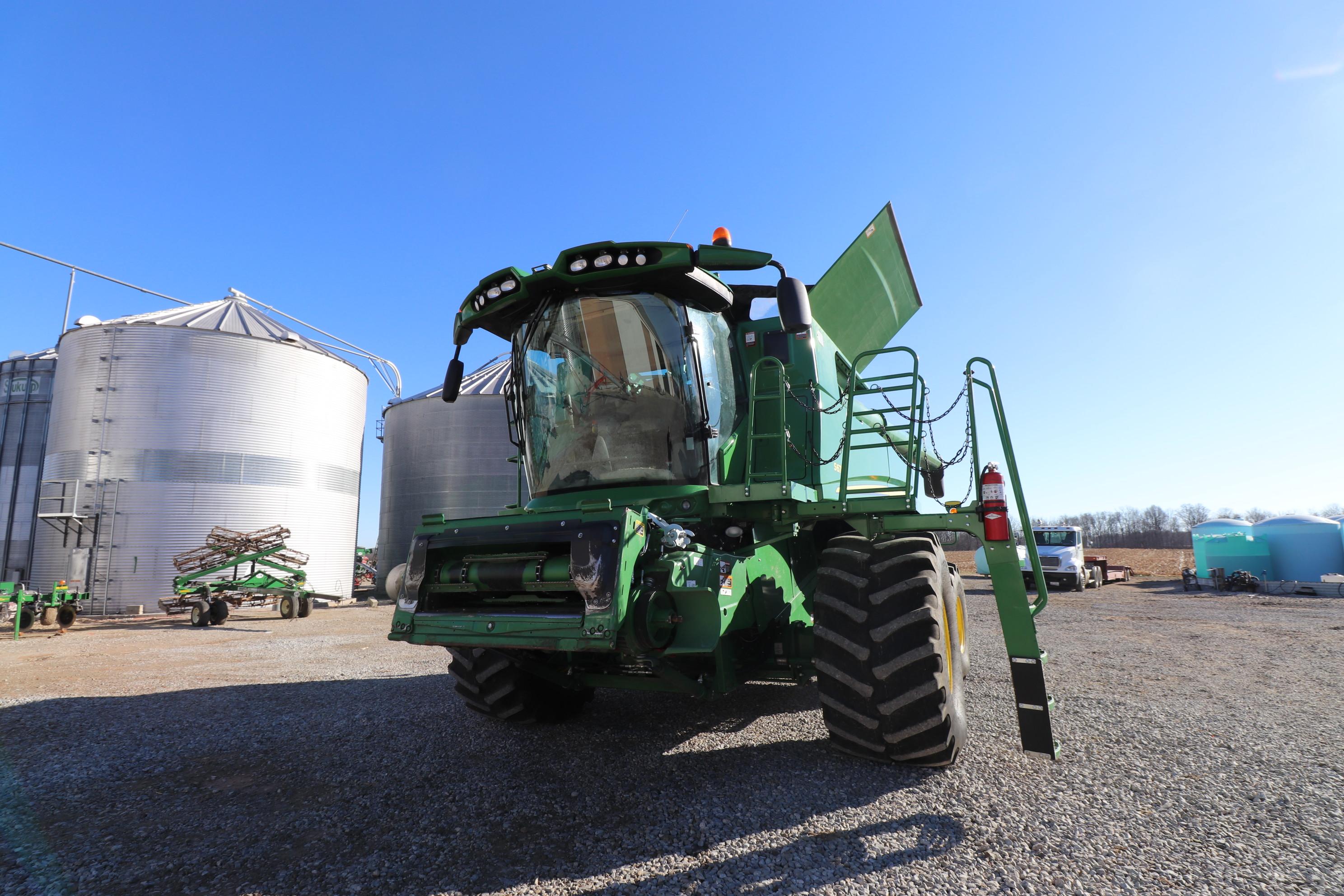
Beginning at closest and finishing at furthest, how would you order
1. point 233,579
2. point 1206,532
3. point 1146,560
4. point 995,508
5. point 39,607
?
point 995,508 → point 39,607 → point 233,579 → point 1206,532 → point 1146,560

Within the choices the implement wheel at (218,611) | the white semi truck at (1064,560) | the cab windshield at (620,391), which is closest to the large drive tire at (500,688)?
the cab windshield at (620,391)

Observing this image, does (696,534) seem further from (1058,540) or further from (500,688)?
(1058,540)

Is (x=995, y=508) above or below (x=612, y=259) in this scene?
below

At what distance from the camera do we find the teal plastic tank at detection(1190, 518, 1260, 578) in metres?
26.3

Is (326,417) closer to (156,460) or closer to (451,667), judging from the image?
(156,460)

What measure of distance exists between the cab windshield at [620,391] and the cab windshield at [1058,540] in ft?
81.1

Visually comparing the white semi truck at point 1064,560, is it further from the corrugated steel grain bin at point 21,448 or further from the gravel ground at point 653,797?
the corrugated steel grain bin at point 21,448

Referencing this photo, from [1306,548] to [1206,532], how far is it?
3.03 meters

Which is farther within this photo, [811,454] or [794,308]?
[811,454]

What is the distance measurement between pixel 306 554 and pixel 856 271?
65.9 feet

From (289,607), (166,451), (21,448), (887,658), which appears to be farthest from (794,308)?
(21,448)

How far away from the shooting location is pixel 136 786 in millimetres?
3975

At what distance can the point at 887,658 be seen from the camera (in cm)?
373

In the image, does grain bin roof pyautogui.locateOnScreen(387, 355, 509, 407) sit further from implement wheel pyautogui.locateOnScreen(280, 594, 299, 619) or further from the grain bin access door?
the grain bin access door
